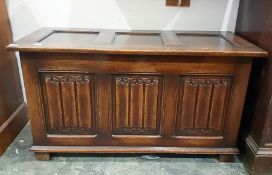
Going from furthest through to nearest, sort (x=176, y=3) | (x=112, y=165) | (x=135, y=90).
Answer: (x=176, y=3) < (x=112, y=165) < (x=135, y=90)

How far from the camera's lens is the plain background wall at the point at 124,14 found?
192 cm

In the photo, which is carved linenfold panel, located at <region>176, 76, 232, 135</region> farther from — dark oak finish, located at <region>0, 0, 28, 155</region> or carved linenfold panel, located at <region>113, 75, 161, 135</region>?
dark oak finish, located at <region>0, 0, 28, 155</region>

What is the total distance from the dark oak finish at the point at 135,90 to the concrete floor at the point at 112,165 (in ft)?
0.29

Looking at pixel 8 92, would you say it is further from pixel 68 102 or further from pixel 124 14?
pixel 124 14

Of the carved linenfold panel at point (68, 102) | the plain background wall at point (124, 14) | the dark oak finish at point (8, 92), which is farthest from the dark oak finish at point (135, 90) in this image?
the dark oak finish at point (8, 92)

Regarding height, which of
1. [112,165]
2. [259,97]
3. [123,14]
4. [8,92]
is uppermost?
[123,14]

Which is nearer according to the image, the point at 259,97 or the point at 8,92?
the point at 259,97

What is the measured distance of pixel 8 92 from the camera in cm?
193

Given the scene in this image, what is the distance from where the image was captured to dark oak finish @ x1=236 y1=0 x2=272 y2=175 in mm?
1513

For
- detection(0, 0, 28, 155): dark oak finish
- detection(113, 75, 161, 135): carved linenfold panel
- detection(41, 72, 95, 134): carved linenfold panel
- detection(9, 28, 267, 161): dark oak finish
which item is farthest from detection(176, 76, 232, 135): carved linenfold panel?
detection(0, 0, 28, 155): dark oak finish

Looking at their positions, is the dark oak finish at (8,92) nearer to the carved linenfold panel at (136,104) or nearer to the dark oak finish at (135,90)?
the dark oak finish at (135,90)

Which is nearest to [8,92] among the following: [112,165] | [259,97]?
[112,165]

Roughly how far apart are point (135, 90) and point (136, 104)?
0.09 meters

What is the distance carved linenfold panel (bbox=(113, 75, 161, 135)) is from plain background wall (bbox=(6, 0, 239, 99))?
1.87 feet
